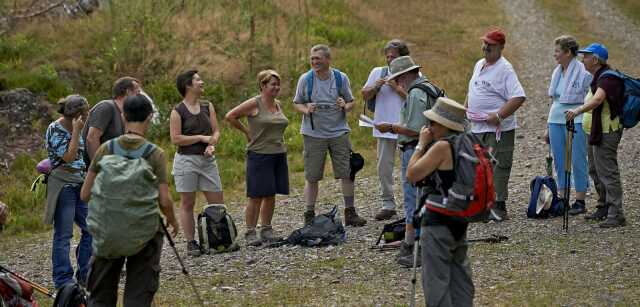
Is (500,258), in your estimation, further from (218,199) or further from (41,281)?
(41,281)

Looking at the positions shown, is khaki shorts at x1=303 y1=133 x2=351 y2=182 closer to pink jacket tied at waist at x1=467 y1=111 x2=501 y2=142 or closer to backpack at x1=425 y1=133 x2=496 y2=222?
pink jacket tied at waist at x1=467 y1=111 x2=501 y2=142

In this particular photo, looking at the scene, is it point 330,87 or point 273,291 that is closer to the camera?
point 273,291

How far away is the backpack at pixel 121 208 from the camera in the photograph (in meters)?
6.12

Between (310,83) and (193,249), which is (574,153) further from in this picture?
Result: (193,249)

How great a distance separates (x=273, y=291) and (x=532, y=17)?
75.0ft

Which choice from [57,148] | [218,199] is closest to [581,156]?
[218,199]

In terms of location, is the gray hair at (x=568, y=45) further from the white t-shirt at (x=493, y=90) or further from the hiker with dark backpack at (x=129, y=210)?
the hiker with dark backpack at (x=129, y=210)

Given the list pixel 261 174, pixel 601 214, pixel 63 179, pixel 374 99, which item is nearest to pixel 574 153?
pixel 601 214

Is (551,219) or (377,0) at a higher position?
(377,0)

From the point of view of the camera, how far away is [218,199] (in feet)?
32.9

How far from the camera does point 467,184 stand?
625 cm

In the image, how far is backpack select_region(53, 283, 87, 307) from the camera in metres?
6.95

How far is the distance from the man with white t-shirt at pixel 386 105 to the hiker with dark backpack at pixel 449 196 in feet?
11.9

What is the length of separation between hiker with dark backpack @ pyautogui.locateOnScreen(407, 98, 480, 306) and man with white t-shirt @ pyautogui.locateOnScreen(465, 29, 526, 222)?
3.75 m
